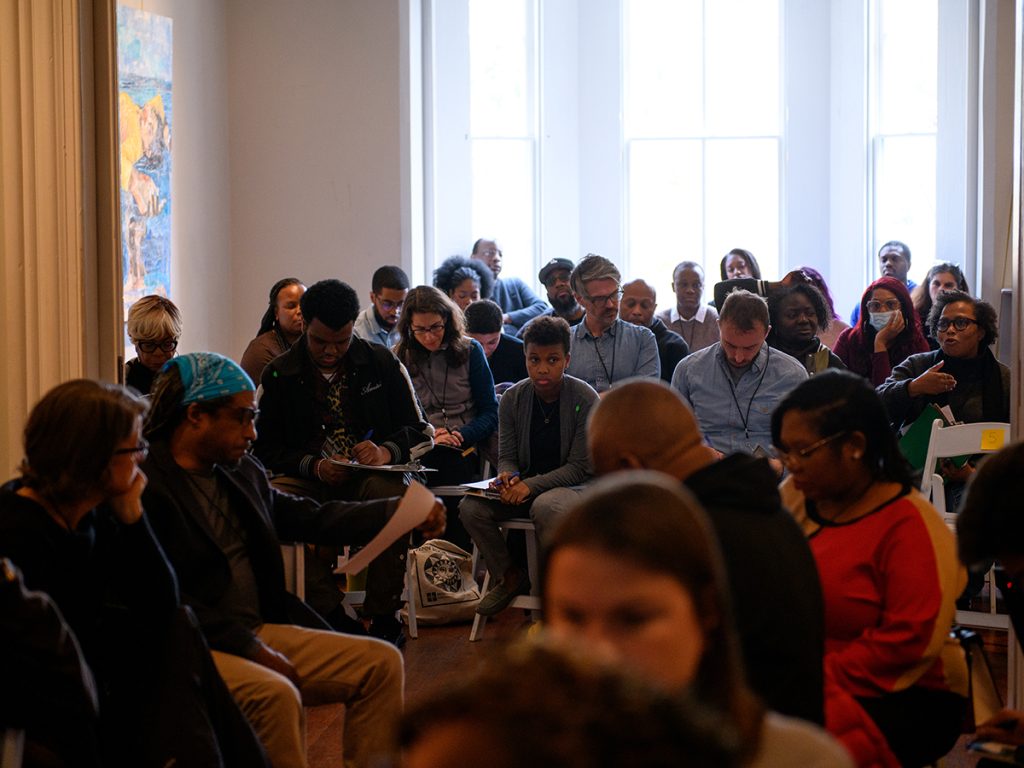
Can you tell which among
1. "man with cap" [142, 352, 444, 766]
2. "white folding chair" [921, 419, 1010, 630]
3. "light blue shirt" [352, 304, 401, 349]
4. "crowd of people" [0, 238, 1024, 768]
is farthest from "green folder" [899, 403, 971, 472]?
"man with cap" [142, 352, 444, 766]

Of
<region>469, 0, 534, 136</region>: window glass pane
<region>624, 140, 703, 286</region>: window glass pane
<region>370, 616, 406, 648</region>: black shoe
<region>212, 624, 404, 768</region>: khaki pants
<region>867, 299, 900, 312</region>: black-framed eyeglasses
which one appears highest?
<region>469, 0, 534, 136</region>: window glass pane

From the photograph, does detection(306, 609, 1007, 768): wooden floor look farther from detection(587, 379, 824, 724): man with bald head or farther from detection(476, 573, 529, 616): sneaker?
detection(587, 379, 824, 724): man with bald head

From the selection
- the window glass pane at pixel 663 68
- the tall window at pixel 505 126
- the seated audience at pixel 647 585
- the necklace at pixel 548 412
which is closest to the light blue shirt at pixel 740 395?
the necklace at pixel 548 412

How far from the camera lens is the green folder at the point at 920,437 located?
5.79m

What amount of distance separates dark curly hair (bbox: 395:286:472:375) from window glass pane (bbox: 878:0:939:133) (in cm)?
574

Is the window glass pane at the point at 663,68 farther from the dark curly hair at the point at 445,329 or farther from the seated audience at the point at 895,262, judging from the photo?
the dark curly hair at the point at 445,329

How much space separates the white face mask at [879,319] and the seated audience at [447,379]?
209 cm

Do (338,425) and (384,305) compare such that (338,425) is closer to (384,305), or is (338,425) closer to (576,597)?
(384,305)

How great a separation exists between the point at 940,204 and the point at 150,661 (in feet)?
29.0

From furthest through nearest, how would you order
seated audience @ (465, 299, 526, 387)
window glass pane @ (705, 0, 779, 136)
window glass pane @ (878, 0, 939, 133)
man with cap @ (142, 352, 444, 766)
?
window glass pane @ (705, 0, 779, 136)
window glass pane @ (878, 0, 939, 133)
seated audience @ (465, 299, 526, 387)
man with cap @ (142, 352, 444, 766)

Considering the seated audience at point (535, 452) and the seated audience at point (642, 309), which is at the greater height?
the seated audience at point (642, 309)

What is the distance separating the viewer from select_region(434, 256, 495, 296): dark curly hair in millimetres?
8125

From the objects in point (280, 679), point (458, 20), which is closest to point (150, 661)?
point (280, 679)

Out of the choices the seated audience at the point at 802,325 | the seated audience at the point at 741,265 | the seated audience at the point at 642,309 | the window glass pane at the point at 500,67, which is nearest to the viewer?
the seated audience at the point at 802,325
